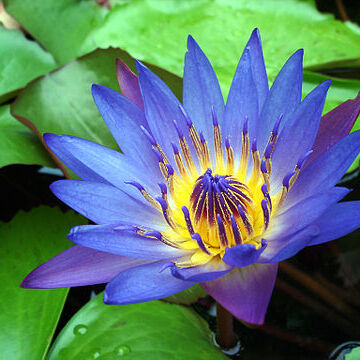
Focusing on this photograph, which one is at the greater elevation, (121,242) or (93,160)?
(93,160)

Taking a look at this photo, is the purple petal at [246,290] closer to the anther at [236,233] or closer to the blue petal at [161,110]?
the anther at [236,233]

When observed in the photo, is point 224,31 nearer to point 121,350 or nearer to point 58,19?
point 58,19

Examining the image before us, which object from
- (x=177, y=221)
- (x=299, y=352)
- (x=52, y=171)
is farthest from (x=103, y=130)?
(x=299, y=352)

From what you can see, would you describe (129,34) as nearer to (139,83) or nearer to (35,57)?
(35,57)

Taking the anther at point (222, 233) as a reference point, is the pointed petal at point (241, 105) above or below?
above

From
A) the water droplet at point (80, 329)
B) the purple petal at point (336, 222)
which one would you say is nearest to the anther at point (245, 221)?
the purple petal at point (336, 222)

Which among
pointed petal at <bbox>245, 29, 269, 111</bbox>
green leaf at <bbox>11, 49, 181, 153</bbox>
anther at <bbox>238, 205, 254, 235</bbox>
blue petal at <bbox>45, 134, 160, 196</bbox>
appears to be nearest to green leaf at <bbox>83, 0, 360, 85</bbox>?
green leaf at <bbox>11, 49, 181, 153</bbox>

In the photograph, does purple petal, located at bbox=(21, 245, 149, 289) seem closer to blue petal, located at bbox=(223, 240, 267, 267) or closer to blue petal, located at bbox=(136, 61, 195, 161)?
blue petal, located at bbox=(223, 240, 267, 267)

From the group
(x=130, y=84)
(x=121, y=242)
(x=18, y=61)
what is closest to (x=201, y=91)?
(x=130, y=84)
